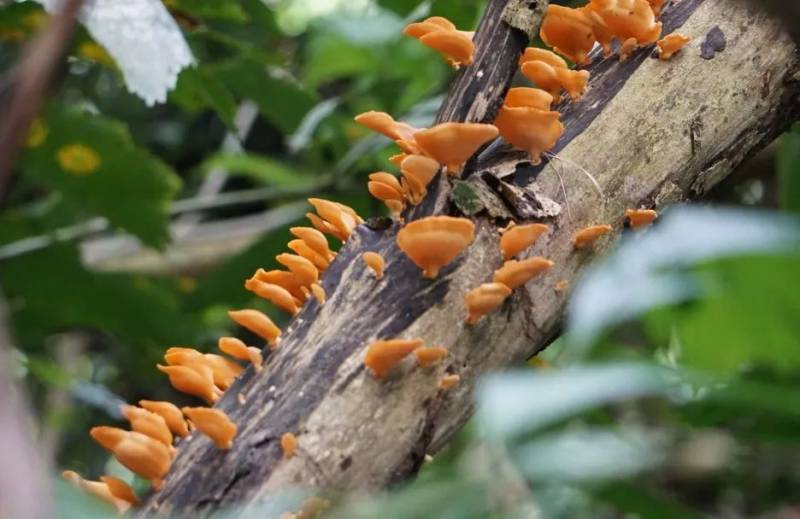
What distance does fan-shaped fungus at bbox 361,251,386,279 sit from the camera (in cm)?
80

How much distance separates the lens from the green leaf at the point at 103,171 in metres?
1.60

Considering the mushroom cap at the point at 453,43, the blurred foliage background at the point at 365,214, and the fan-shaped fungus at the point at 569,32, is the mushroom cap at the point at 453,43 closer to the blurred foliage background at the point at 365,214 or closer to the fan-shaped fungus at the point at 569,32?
the fan-shaped fungus at the point at 569,32

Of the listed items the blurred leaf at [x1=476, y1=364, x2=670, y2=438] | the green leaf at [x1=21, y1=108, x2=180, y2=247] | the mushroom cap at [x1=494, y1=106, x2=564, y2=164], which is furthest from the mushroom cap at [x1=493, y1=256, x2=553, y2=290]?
the green leaf at [x1=21, y1=108, x2=180, y2=247]

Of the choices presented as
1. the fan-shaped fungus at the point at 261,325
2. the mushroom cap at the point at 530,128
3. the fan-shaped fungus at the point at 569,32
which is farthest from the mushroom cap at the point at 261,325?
the fan-shaped fungus at the point at 569,32

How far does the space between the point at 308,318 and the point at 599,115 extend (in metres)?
0.31

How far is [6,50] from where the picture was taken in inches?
88.0

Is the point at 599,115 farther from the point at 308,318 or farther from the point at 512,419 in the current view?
the point at 512,419

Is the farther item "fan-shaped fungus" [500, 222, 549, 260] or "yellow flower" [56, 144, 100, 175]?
"yellow flower" [56, 144, 100, 175]

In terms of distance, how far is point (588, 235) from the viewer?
840mm

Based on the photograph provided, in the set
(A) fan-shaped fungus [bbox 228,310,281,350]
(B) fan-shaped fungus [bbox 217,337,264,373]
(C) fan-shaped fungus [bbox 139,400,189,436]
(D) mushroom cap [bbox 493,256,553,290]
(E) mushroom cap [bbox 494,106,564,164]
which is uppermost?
(E) mushroom cap [bbox 494,106,564,164]

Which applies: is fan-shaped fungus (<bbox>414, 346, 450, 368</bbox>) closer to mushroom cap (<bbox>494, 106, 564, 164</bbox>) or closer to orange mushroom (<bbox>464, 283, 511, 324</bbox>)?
orange mushroom (<bbox>464, 283, 511, 324</bbox>)

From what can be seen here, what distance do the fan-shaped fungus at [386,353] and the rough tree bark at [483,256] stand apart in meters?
0.01

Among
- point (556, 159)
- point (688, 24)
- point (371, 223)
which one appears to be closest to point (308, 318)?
point (371, 223)

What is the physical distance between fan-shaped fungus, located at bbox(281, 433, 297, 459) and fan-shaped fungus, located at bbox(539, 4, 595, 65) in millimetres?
421
